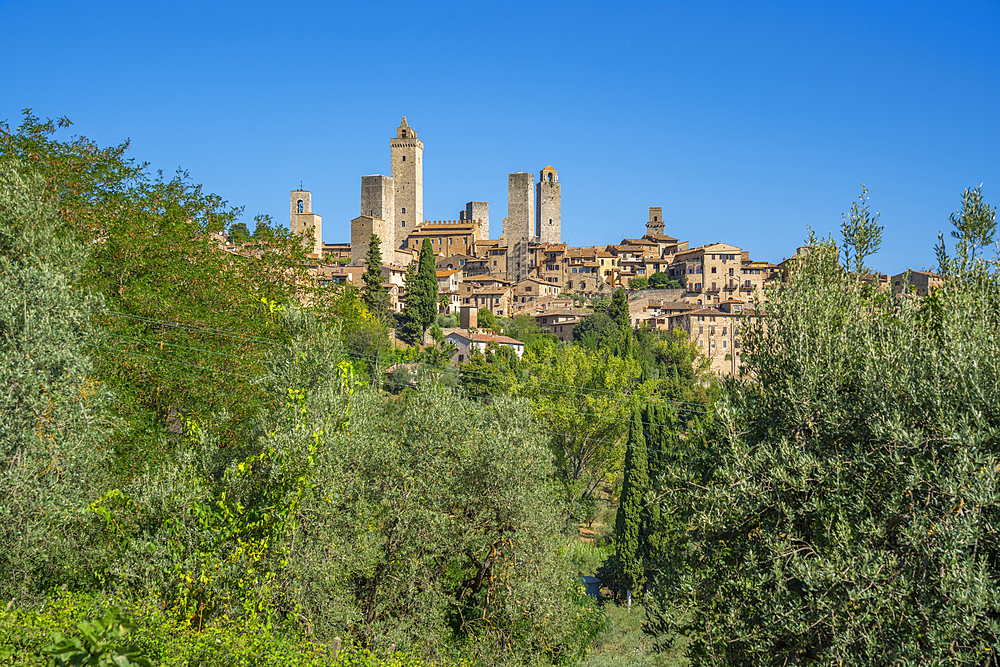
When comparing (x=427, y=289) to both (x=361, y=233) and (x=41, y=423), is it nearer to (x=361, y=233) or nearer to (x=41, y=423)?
(x=361, y=233)

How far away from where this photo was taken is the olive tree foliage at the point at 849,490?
20.9 feet

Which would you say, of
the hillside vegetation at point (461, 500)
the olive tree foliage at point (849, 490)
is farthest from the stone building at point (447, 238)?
the olive tree foliage at point (849, 490)

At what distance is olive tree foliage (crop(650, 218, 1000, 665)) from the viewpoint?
20.9ft

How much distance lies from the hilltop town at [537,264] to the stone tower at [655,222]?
169 mm

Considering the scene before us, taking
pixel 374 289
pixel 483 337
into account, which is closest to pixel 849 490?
pixel 374 289

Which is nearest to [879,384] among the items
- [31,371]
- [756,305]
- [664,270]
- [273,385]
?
[756,305]

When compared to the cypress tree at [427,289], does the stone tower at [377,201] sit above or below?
above

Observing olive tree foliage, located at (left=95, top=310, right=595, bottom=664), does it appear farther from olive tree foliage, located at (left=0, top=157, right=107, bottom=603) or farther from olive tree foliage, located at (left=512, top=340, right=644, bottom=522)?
olive tree foliage, located at (left=512, top=340, right=644, bottom=522)

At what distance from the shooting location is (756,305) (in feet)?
29.7

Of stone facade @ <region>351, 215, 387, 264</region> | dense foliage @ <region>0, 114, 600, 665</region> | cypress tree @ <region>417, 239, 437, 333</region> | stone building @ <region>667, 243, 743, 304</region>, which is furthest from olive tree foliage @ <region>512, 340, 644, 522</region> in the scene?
stone facade @ <region>351, 215, 387, 264</region>

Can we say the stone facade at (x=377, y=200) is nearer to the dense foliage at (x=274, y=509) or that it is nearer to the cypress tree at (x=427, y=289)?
the cypress tree at (x=427, y=289)

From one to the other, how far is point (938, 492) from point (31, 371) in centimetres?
1029

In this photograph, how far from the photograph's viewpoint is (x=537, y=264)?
4225 inches

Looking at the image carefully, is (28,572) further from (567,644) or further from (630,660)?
(630,660)
